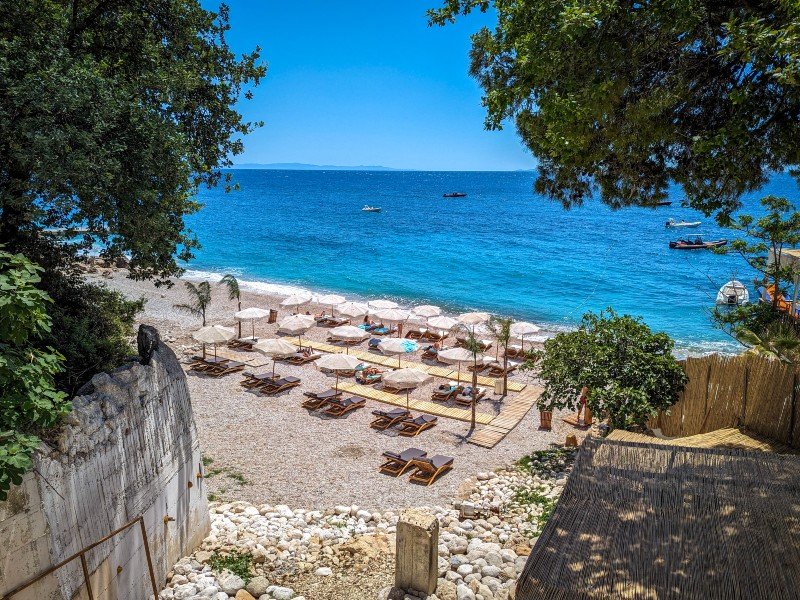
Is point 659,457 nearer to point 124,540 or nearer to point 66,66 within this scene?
point 124,540

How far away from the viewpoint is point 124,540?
250 inches

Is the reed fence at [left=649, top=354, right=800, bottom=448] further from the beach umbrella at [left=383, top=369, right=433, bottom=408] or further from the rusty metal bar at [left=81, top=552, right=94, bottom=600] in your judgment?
the rusty metal bar at [left=81, top=552, right=94, bottom=600]

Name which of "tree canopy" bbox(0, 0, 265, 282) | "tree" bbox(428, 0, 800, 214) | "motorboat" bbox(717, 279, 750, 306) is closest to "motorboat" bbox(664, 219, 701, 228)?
"motorboat" bbox(717, 279, 750, 306)

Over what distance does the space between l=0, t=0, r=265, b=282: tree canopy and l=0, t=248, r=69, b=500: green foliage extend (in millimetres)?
2317

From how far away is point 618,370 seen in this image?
11344mm

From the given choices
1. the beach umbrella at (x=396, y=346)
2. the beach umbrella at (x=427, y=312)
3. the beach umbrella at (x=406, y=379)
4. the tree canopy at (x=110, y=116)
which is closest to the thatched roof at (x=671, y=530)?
the tree canopy at (x=110, y=116)

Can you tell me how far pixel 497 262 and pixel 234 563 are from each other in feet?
171

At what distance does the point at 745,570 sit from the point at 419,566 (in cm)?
429

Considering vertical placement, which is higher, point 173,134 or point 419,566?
point 173,134

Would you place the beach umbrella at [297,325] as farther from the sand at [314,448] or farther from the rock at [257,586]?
the rock at [257,586]

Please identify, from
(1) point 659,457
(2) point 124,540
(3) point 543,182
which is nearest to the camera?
(1) point 659,457

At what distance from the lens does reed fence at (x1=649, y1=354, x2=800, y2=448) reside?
821cm

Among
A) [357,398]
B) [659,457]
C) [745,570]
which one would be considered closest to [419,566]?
[659,457]

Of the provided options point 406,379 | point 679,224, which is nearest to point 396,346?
point 406,379
